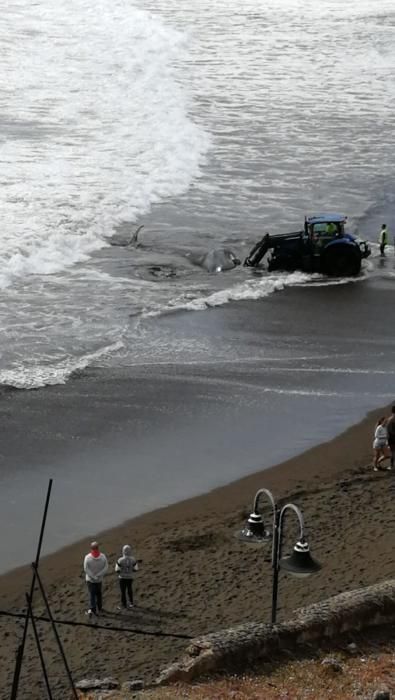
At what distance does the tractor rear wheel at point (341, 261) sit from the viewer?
3397 centimetres

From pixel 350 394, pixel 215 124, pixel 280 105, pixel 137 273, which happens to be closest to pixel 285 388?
pixel 350 394

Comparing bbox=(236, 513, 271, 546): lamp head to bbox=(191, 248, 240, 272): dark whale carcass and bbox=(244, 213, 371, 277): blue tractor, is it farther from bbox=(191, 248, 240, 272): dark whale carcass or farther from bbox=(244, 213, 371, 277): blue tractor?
bbox=(191, 248, 240, 272): dark whale carcass

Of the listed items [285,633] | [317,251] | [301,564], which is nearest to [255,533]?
[301,564]

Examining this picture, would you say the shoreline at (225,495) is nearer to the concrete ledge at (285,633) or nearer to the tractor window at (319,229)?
the concrete ledge at (285,633)

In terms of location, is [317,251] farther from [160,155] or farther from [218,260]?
[160,155]

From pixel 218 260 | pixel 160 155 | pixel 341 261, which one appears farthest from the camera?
pixel 160 155

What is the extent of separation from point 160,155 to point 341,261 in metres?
20.3

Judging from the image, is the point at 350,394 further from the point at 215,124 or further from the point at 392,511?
the point at 215,124

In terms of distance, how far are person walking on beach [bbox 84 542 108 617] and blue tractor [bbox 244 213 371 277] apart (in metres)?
18.6

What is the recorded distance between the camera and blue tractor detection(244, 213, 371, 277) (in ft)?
112

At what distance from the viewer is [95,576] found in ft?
54.4

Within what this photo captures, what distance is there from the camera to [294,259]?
34344 millimetres

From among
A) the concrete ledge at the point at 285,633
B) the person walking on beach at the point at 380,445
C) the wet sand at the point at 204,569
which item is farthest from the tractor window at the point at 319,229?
the concrete ledge at the point at 285,633

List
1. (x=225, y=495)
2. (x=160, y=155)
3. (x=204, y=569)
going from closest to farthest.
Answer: (x=204, y=569) < (x=225, y=495) < (x=160, y=155)
